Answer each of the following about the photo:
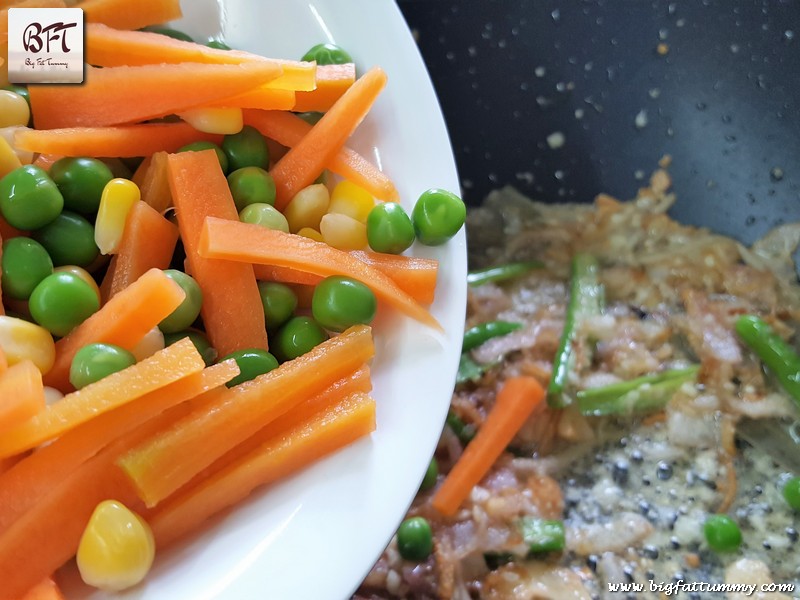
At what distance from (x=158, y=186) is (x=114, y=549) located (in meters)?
0.82

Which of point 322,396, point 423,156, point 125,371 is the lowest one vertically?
point 322,396

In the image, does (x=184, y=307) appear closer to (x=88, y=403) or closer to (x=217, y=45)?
(x=88, y=403)

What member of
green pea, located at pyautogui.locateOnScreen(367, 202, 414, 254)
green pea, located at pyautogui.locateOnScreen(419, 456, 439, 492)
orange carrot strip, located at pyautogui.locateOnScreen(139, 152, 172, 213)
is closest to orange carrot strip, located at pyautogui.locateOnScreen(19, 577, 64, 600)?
orange carrot strip, located at pyautogui.locateOnScreen(139, 152, 172, 213)

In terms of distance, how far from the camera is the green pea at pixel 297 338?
1.61 meters

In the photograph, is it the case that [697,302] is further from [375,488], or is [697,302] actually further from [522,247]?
[375,488]

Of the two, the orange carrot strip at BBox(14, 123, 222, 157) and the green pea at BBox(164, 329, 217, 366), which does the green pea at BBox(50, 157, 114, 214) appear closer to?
the orange carrot strip at BBox(14, 123, 222, 157)

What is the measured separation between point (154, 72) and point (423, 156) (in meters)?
0.68

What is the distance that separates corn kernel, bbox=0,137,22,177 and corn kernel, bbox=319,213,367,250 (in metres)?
0.71

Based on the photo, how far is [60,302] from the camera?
1.46 meters

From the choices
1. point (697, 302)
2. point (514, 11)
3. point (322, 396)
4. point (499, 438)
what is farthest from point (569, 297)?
point (322, 396)

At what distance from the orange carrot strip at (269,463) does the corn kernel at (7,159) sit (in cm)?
86

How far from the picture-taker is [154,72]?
1630 mm

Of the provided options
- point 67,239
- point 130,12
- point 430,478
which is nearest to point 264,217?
point 67,239

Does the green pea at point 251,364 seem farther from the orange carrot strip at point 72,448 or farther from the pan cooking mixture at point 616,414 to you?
the pan cooking mixture at point 616,414
